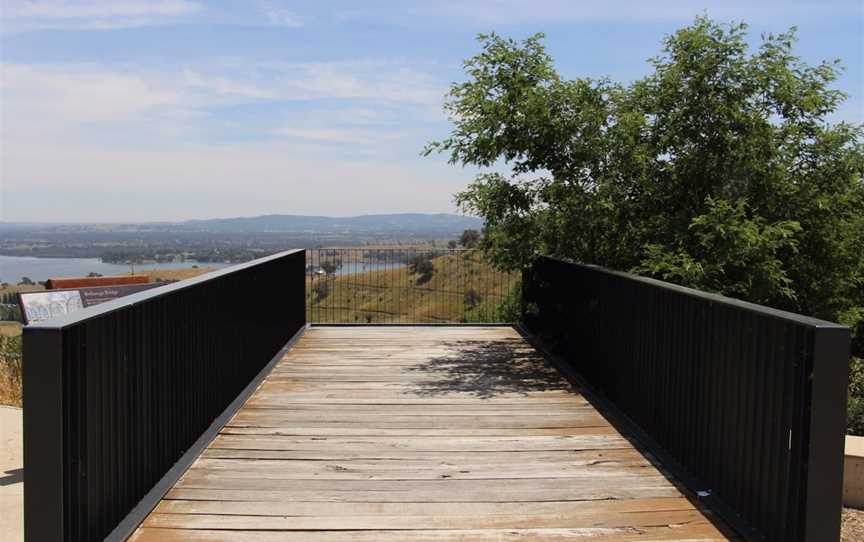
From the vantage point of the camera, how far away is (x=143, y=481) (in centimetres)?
357

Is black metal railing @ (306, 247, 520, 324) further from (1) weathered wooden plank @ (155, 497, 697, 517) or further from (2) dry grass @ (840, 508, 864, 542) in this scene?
(1) weathered wooden plank @ (155, 497, 697, 517)

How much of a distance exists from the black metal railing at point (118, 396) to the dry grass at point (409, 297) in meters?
6.40

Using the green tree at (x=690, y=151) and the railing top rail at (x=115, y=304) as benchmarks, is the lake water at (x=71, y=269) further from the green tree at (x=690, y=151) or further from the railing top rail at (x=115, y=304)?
the green tree at (x=690, y=151)

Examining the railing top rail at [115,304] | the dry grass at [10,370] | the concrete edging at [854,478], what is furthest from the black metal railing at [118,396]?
the dry grass at [10,370]

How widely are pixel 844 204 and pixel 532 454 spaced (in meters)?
4.74

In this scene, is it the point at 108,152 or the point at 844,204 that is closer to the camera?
the point at 844,204

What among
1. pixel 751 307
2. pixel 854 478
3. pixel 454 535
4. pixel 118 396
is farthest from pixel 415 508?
pixel 854 478

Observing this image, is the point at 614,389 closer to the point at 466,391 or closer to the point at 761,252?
the point at 466,391

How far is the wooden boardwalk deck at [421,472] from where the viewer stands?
11.0 ft

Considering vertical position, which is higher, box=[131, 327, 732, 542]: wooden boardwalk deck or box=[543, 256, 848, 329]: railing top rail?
box=[543, 256, 848, 329]: railing top rail

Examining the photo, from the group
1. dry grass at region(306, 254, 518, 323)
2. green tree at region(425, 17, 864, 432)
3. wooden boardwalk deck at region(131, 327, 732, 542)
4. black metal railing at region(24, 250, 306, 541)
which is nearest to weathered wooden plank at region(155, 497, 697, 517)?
wooden boardwalk deck at region(131, 327, 732, 542)

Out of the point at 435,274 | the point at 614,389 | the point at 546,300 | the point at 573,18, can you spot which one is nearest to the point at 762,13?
the point at 573,18

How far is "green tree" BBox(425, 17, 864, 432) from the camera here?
22.2 feet

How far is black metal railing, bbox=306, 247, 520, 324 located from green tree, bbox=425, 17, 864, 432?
386cm
